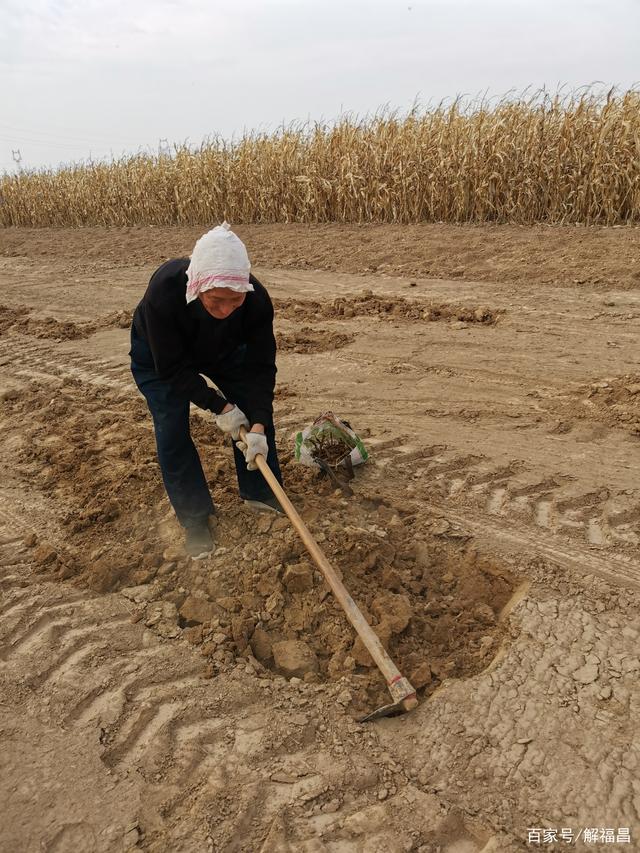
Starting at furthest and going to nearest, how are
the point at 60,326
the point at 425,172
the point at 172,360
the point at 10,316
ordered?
the point at 425,172 < the point at 10,316 < the point at 60,326 < the point at 172,360

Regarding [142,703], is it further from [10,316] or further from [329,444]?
[10,316]

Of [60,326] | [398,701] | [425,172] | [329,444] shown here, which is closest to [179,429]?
[329,444]

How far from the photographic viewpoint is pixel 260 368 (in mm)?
3322

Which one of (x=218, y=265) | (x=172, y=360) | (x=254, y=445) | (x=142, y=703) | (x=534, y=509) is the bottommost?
(x=142, y=703)

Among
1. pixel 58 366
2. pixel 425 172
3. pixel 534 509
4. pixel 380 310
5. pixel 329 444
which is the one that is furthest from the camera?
pixel 425 172

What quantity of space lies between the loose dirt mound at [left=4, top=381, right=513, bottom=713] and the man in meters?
0.23

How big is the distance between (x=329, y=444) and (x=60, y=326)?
451 cm

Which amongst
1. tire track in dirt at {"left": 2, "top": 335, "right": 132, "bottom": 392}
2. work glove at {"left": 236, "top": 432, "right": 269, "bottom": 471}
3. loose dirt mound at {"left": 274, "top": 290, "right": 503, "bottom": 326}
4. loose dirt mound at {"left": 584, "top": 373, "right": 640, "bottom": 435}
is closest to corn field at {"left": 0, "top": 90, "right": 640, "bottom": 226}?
loose dirt mound at {"left": 274, "top": 290, "right": 503, "bottom": 326}

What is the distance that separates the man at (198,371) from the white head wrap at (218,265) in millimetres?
38

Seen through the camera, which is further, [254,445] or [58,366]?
[58,366]

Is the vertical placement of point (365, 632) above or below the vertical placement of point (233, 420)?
below

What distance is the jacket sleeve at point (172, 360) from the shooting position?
2898mm

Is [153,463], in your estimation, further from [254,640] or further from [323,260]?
[323,260]

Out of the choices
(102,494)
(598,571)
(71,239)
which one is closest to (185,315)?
(102,494)
